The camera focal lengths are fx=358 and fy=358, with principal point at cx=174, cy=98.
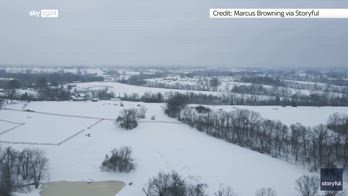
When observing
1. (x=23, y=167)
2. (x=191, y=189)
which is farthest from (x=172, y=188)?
(x=23, y=167)

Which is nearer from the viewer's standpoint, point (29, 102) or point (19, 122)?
point (19, 122)

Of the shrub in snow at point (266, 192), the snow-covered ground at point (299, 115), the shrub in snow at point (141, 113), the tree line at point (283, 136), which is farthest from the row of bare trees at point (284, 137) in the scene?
the shrub in snow at point (141, 113)

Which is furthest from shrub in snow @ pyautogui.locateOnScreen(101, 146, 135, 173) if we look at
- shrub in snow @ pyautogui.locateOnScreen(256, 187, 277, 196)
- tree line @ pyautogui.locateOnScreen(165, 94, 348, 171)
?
tree line @ pyautogui.locateOnScreen(165, 94, 348, 171)

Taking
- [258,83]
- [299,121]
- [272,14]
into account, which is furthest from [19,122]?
[258,83]

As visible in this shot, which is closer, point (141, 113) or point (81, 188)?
point (81, 188)

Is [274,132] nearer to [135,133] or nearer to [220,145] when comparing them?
[220,145]

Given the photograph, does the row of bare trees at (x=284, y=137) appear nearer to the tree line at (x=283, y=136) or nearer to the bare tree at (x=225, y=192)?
the tree line at (x=283, y=136)

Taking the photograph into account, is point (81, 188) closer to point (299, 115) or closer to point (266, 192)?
point (266, 192)
